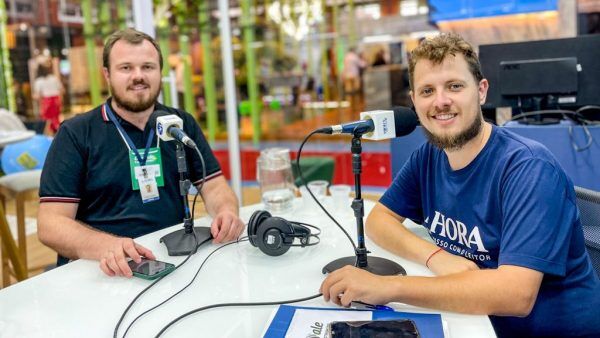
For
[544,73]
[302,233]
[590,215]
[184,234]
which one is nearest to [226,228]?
[184,234]

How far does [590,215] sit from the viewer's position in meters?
1.42

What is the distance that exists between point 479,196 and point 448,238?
0.56ft

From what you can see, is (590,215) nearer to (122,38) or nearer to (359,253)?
(359,253)

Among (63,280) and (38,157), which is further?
(38,157)

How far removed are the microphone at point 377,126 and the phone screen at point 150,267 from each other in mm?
545

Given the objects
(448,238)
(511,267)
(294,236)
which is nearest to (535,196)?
(511,267)

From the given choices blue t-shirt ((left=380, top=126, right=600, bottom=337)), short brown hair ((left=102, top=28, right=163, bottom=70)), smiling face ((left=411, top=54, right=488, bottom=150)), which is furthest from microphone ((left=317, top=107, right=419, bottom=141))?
short brown hair ((left=102, top=28, right=163, bottom=70))

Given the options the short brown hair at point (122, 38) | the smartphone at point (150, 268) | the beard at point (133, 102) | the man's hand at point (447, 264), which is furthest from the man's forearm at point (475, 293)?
the short brown hair at point (122, 38)

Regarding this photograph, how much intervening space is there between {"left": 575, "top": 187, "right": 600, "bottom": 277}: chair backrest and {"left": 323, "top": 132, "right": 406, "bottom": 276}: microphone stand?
1.68ft

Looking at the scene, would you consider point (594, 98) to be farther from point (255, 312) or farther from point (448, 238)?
point (255, 312)

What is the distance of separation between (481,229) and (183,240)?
866mm

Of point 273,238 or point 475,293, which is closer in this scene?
point 475,293

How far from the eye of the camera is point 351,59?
670cm

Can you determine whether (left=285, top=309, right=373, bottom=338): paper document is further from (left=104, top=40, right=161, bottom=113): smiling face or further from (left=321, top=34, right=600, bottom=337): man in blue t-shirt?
(left=104, top=40, right=161, bottom=113): smiling face
